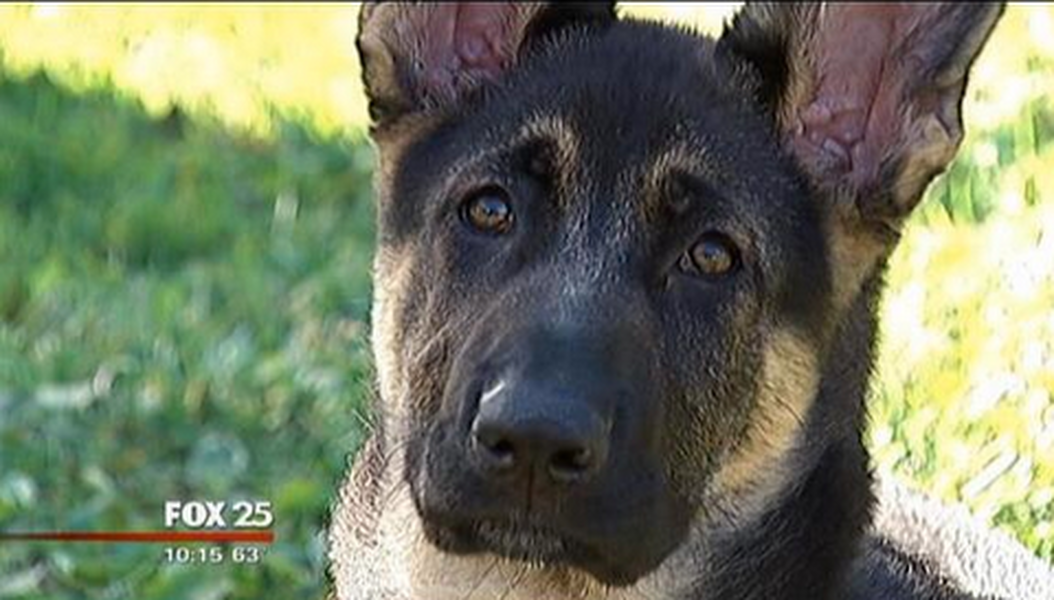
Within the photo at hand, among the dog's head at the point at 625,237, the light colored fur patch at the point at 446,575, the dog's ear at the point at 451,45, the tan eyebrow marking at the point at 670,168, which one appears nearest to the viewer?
the dog's head at the point at 625,237

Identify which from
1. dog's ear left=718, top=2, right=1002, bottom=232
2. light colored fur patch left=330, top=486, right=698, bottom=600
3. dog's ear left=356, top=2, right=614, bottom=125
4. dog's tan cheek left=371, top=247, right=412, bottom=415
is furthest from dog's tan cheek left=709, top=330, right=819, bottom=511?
dog's ear left=356, top=2, right=614, bottom=125

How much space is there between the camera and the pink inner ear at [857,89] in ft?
17.5

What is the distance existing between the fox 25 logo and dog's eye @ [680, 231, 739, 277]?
2.45 meters

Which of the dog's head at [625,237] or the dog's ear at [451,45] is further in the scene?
the dog's ear at [451,45]

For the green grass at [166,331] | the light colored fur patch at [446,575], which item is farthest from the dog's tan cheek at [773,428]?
the green grass at [166,331]

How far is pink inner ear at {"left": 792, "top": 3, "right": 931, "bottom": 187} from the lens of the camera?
532 cm

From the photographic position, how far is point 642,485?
195 inches

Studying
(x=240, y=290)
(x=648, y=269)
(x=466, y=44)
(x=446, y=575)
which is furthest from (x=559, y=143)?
(x=240, y=290)

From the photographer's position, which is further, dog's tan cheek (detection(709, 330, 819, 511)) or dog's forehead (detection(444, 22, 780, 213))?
dog's tan cheek (detection(709, 330, 819, 511))
